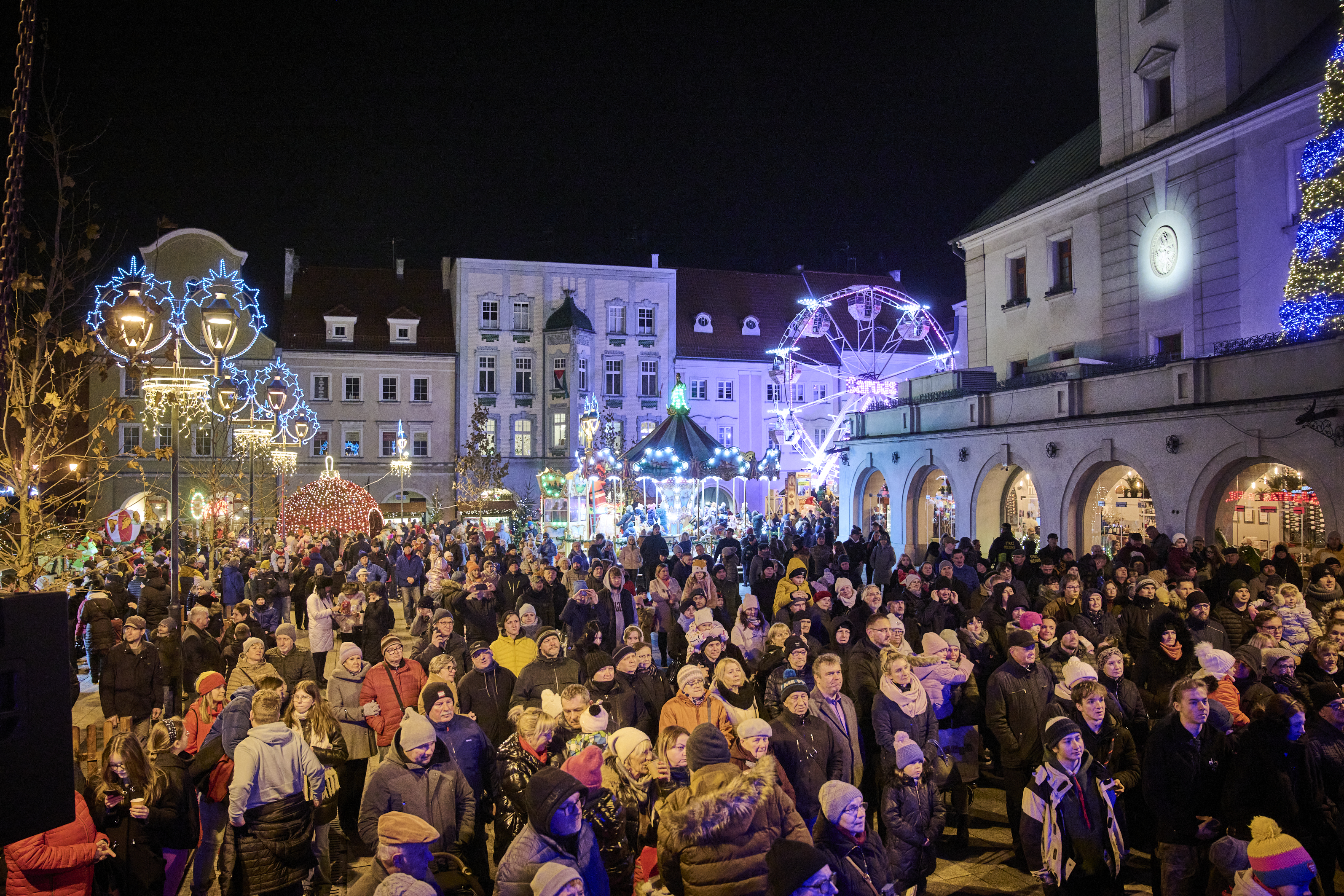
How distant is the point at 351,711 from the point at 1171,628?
276 inches

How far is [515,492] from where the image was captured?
4609 centimetres

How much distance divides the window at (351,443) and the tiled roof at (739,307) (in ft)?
56.2

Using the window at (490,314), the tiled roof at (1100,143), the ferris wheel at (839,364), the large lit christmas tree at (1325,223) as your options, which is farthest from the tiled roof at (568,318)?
the large lit christmas tree at (1325,223)

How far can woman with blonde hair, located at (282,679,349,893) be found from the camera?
5.98 meters

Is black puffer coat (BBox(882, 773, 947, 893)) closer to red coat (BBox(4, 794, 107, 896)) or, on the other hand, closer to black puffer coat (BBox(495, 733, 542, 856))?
black puffer coat (BBox(495, 733, 542, 856))

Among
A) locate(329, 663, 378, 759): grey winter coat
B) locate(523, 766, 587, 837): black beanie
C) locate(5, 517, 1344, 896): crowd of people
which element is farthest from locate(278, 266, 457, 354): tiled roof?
locate(523, 766, 587, 837): black beanie

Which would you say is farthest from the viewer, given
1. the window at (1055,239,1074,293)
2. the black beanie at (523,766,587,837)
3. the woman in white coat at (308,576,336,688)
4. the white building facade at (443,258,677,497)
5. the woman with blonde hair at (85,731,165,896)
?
the white building facade at (443,258,677,497)

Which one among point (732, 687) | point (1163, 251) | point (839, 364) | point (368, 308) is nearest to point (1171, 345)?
point (1163, 251)

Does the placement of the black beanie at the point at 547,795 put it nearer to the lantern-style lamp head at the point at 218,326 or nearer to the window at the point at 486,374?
the lantern-style lamp head at the point at 218,326

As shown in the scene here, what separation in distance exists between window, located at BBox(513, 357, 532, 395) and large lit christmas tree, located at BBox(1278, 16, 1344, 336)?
3711 centimetres

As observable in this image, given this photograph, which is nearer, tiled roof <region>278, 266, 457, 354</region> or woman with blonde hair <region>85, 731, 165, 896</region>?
woman with blonde hair <region>85, 731, 165, 896</region>

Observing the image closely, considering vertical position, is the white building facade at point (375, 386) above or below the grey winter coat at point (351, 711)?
above

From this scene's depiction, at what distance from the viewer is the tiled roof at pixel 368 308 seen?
47250 millimetres

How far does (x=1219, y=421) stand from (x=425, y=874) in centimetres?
1741
